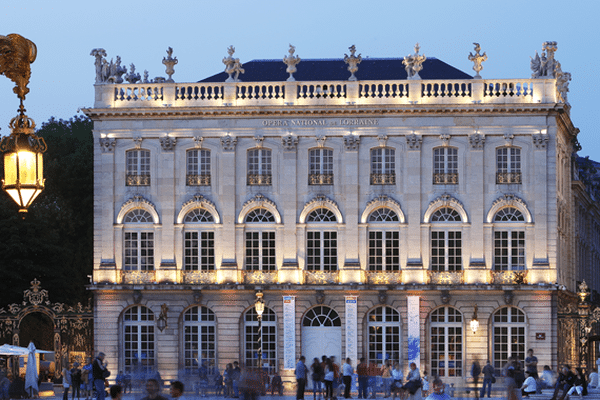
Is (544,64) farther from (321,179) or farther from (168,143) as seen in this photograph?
(168,143)

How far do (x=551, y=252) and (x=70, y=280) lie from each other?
70.5ft

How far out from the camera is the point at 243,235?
4384 cm

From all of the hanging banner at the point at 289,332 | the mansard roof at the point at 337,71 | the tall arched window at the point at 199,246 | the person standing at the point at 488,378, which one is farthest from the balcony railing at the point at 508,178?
the tall arched window at the point at 199,246

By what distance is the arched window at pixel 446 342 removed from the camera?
42.7m

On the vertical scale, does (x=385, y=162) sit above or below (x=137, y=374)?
above

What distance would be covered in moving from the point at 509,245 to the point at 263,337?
9.61m

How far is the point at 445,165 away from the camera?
1720 inches

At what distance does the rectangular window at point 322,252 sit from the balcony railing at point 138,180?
640 centimetres

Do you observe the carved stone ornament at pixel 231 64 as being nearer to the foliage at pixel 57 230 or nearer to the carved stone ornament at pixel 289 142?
the carved stone ornament at pixel 289 142

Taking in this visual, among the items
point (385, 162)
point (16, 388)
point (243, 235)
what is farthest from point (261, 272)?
point (16, 388)

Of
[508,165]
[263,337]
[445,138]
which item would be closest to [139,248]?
[263,337]

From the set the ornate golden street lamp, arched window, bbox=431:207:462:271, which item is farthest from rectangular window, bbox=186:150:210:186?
the ornate golden street lamp

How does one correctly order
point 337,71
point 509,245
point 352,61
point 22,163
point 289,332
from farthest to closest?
point 337,71
point 352,61
point 289,332
point 509,245
point 22,163

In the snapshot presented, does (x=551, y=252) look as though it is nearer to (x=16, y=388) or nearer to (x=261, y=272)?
(x=261, y=272)
